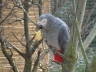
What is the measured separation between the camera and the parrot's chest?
1.65 m

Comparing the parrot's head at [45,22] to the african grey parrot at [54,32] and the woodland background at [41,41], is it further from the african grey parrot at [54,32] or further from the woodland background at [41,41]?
the woodland background at [41,41]

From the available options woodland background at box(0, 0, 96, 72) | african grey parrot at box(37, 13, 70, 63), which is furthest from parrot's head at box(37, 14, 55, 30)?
woodland background at box(0, 0, 96, 72)

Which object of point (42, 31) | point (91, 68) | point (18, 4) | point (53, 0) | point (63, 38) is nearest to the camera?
point (91, 68)

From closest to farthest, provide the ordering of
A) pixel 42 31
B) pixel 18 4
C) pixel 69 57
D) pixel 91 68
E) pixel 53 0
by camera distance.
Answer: pixel 91 68, pixel 69 57, pixel 42 31, pixel 18 4, pixel 53 0

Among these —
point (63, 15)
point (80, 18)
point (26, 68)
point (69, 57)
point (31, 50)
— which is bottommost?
point (26, 68)

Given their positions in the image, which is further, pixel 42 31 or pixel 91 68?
pixel 42 31

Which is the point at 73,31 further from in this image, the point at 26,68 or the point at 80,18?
the point at 26,68

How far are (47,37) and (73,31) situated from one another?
67 centimetres

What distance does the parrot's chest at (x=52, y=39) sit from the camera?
165cm

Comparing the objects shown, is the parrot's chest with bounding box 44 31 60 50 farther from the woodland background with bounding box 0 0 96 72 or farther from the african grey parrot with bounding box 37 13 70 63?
the woodland background with bounding box 0 0 96 72

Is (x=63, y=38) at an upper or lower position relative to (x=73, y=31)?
lower

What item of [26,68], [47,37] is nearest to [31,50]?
[26,68]

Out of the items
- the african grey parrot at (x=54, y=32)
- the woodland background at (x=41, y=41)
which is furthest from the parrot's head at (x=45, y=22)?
the woodland background at (x=41, y=41)

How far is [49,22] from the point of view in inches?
64.4
